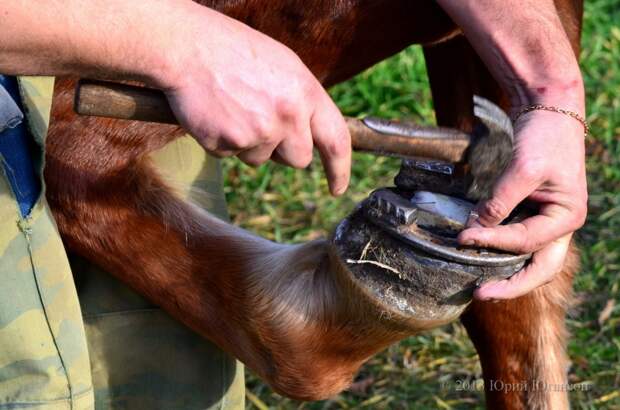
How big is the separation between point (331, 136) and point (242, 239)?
21.1 inches

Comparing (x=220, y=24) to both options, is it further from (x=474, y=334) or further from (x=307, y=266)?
(x=474, y=334)

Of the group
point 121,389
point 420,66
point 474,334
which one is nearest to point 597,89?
point 420,66

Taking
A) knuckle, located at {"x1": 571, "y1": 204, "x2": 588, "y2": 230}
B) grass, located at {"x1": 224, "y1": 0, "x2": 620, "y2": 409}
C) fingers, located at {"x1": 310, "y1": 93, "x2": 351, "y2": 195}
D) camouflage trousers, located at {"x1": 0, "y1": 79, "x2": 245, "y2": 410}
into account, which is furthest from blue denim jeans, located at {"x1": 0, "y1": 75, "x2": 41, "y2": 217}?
grass, located at {"x1": 224, "y1": 0, "x2": 620, "y2": 409}

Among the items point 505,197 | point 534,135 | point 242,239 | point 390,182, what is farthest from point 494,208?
point 390,182

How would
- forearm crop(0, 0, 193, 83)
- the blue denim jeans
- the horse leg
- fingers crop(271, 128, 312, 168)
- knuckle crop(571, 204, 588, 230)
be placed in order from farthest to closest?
the horse leg → knuckle crop(571, 204, 588, 230) → the blue denim jeans → fingers crop(271, 128, 312, 168) → forearm crop(0, 0, 193, 83)

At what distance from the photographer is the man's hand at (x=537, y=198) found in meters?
1.57

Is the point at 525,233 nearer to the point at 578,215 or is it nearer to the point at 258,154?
the point at 578,215

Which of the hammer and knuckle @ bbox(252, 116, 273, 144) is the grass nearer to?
the hammer

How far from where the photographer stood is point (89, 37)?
131 cm

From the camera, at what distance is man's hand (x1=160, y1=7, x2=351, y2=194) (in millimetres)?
1346

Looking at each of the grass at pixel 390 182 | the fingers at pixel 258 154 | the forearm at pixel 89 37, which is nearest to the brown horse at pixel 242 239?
the fingers at pixel 258 154

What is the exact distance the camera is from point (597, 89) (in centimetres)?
370

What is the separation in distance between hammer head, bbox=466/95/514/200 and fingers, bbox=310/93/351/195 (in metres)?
0.17

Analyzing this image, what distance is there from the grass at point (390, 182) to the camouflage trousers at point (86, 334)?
1.62ft
